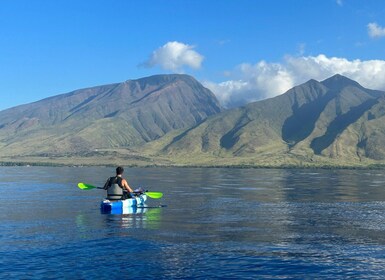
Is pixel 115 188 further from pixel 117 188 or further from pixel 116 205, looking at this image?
pixel 116 205

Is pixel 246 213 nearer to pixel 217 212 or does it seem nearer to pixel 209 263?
pixel 217 212

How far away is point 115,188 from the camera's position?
208ft

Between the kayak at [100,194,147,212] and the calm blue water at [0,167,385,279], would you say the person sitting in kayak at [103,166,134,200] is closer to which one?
the kayak at [100,194,147,212]

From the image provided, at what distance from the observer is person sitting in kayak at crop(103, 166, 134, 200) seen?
62781 mm

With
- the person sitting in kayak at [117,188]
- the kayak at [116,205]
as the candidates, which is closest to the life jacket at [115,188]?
the person sitting in kayak at [117,188]

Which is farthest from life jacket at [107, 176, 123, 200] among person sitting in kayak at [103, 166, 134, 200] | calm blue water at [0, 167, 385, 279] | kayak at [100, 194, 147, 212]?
calm blue water at [0, 167, 385, 279]

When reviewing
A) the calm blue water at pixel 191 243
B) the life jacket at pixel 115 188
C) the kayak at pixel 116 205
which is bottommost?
the calm blue water at pixel 191 243

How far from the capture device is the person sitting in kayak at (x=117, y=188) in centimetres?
6278

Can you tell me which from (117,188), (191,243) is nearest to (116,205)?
(117,188)

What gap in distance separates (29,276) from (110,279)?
5.52 metres

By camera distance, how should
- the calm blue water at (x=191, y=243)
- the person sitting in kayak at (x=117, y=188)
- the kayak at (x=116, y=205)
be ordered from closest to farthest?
1. the calm blue water at (x=191, y=243)
2. the person sitting in kayak at (x=117, y=188)
3. the kayak at (x=116, y=205)

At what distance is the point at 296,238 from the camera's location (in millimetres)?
49438

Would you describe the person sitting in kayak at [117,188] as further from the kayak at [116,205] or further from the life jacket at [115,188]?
the kayak at [116,205]

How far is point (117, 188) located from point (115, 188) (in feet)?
0.86
